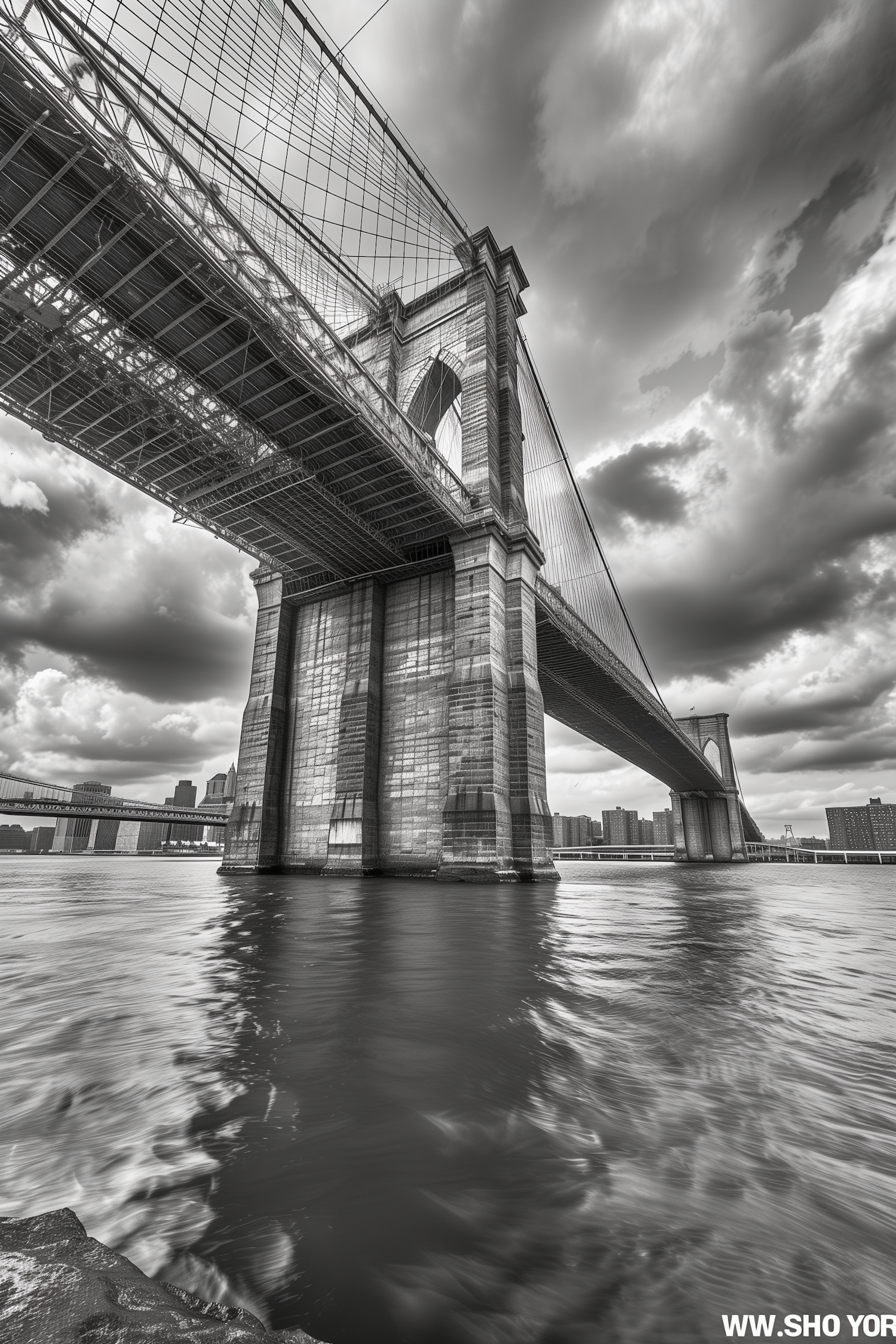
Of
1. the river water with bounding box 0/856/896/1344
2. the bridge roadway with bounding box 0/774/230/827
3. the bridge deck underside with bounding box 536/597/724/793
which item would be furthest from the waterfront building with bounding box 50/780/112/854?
the river water with bounding box 0/856/896/1344

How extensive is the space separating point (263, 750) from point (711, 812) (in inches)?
2636

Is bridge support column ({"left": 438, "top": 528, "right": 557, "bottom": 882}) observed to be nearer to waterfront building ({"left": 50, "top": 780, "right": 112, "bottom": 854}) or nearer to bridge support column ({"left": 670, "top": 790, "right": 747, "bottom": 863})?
bridge support column ({"left": 670, "top": 790, "right": 747, "bottom": 863})

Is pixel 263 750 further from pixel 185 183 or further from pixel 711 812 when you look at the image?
pixel 711 812

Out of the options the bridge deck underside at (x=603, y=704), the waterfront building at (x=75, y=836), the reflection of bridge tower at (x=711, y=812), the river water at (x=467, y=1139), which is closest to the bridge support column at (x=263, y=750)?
the bridge deck underside at (x=603, y=704)

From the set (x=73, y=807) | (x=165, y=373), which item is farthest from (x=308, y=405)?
(x=73, y=807)

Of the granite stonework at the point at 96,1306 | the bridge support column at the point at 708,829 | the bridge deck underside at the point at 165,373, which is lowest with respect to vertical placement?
the granite stonework at the point at 96,1306

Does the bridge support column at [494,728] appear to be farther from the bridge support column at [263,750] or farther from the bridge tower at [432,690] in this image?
the bridge support column at [263,750]

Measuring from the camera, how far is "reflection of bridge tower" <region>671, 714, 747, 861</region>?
71750mm

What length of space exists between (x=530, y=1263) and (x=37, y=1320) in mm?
880

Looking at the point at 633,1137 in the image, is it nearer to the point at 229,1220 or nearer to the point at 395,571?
the point at 229,1220

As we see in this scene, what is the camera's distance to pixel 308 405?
1638 cm

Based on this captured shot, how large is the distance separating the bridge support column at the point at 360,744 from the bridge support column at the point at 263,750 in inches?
119

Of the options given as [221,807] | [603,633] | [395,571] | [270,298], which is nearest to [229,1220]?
[270,298]

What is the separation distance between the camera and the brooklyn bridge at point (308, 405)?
1145cm
